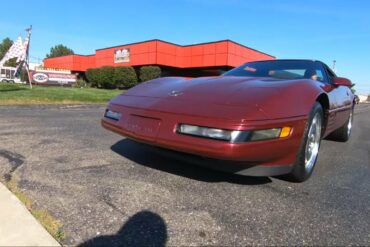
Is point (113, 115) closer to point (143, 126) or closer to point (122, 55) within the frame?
point (143, 126)

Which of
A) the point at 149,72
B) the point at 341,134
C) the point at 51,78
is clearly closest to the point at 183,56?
the point at 149,72

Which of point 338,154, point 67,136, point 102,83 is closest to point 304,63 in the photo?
point 338,154

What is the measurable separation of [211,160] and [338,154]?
2634 mm

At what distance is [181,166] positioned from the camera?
342 cm

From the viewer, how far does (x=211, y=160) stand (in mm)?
2691

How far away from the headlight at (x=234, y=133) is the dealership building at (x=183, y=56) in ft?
94.1

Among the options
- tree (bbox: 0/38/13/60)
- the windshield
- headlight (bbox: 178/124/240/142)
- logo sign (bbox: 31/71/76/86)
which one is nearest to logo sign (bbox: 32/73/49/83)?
logo sign (bbox: 31/71/76/86)

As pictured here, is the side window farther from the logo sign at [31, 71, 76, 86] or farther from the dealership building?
the logo sign at [31, 71, 76, 86]

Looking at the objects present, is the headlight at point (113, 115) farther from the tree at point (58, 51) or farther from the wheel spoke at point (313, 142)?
the tree at point (58, 51)

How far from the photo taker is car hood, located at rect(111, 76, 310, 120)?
261cm

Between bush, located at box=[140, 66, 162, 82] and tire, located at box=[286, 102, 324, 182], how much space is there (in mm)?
29222

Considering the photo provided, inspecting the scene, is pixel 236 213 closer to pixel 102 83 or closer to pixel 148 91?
pixel 148 91

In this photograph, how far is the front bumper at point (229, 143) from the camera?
247 centimetres

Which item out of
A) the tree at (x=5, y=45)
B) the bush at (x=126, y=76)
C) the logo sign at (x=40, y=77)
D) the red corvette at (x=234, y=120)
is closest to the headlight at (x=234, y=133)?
the red corvette at (x=234, y=120)
